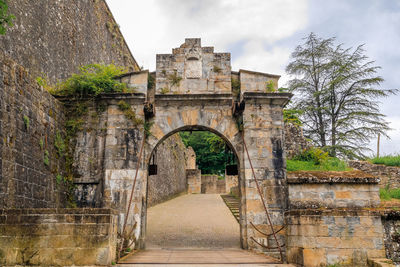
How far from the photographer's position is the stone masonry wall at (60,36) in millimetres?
9133

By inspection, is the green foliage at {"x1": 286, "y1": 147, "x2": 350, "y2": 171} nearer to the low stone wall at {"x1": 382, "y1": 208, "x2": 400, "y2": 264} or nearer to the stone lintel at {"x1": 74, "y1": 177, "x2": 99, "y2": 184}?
the low stone wall at {"x1": 382, "y1": 208, "x2": 400, "y2": 264}

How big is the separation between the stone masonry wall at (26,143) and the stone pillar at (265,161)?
446 cm

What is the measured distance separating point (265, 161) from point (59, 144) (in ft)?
16.2

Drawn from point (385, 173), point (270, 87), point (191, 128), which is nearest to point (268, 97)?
point (270, 87)

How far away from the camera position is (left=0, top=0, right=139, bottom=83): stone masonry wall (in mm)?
9133

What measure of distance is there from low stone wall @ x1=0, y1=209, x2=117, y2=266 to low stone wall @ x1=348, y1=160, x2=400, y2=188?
11400 millimetres

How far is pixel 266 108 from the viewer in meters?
8.82

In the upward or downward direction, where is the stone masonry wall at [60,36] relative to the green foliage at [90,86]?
upward

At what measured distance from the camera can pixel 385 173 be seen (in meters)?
13.4

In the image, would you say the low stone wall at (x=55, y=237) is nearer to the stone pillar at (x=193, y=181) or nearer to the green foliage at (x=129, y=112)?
the green foliage at (x=129, y=112)

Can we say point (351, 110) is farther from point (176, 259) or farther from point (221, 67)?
point (176, 259)

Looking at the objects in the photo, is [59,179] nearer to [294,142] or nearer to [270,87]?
[270,87]

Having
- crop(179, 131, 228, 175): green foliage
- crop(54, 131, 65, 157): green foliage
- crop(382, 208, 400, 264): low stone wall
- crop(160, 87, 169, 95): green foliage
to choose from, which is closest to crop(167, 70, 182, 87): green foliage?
crop(160, 87, 169, 95): green foliage

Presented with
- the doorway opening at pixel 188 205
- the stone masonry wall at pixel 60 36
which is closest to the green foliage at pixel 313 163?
the doorway opening at pixel 188 205
